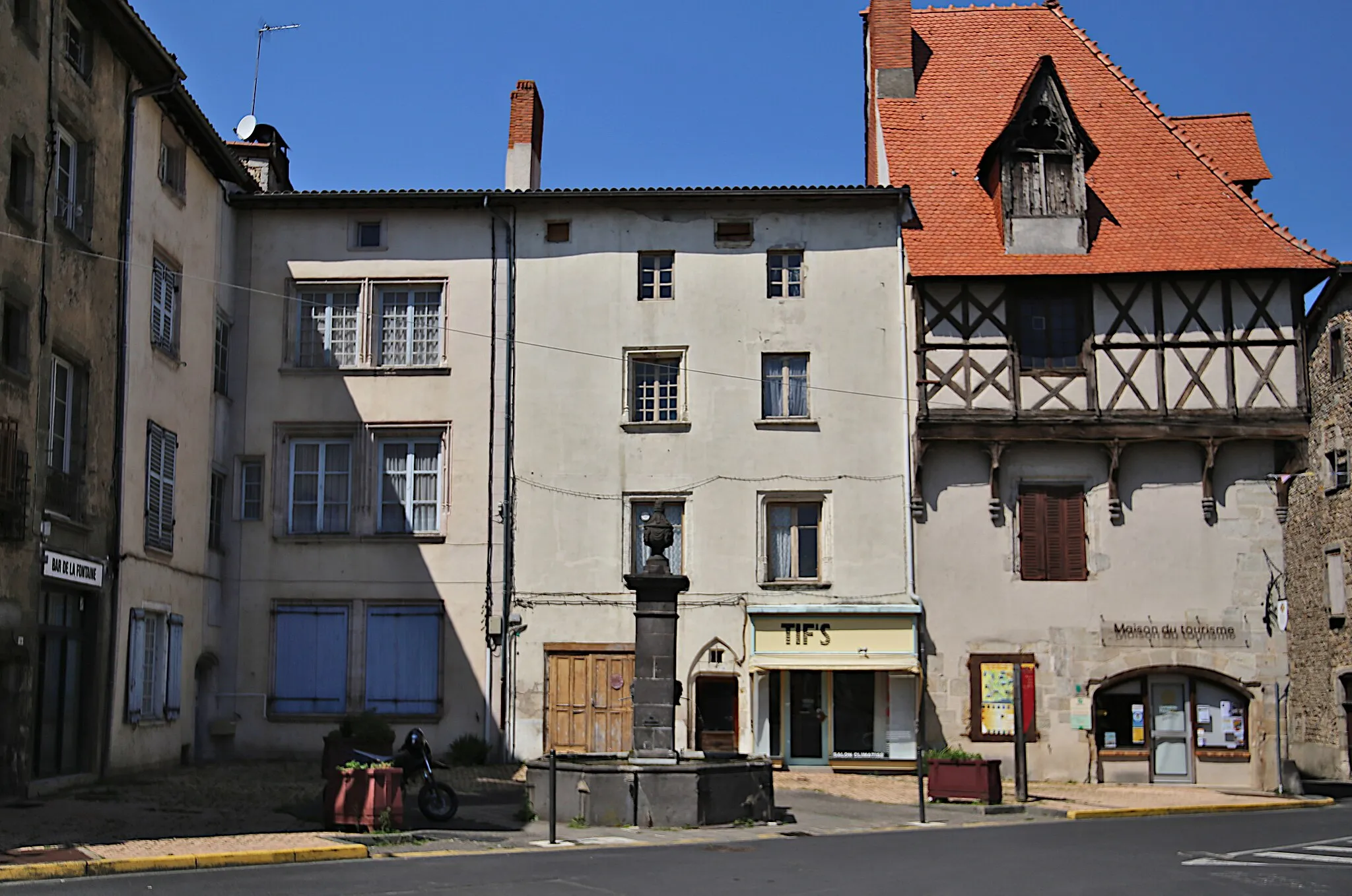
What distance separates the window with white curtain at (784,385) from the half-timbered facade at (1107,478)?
80.5 inches

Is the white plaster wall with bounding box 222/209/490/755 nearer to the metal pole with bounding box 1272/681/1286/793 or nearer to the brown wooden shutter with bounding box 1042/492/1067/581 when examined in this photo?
the brown wooden shutter with bounding box 1042/492/1067/581

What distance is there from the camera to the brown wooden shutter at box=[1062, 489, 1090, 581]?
2566cm

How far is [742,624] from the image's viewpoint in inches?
1014

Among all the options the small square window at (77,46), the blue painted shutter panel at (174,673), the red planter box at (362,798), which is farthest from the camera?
the blue painted shutter panel at (174,673)

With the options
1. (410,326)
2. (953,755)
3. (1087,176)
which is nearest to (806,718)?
(953,755)

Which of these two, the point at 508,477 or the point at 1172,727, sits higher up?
the point at 508,477

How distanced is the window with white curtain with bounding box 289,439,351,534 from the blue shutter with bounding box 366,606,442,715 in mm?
1847

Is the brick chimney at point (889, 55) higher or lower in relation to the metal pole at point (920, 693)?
higher

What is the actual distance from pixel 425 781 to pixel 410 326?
1221cm

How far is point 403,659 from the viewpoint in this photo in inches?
1028

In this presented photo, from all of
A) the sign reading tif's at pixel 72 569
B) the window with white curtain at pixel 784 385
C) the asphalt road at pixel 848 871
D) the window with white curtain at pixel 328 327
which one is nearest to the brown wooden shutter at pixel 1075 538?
the window with white curtain at pixel 784 385

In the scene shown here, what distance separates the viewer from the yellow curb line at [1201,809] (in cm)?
1995

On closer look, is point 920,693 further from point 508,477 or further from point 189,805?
point 189,805

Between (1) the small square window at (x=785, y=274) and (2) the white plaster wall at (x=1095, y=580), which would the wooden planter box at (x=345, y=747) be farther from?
(1) the small square window at (x=785, y=274)
